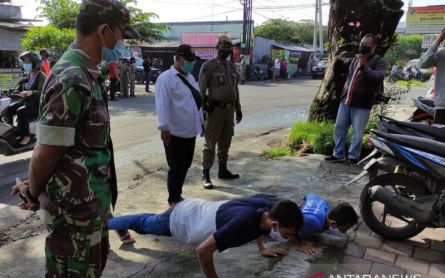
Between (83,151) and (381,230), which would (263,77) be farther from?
(83,151)

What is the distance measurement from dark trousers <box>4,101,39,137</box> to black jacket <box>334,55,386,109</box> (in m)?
4.85

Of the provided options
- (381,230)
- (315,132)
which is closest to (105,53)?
(381,230)

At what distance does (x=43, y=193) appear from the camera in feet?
6.46

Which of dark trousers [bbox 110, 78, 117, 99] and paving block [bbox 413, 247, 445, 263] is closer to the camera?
paving block [bbox 413, 247, 445, 263]

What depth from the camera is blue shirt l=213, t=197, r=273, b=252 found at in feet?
8.97

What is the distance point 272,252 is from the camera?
3.52 meters

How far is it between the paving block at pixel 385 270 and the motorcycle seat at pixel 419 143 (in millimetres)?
1007

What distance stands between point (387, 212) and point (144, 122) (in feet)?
26.5

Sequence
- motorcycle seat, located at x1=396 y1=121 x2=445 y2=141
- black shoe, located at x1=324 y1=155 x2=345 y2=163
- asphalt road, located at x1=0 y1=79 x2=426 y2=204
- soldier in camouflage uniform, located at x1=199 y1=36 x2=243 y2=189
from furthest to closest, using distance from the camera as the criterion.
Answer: asphalt road, located at x1=0 y1=79 x2=426 y2=204
black shoe, located at x1=324 y1=155 x2=345 y2=163
soldier in camouflage uniform, located at x1=199 y1=36 x2=243 y2=189
motorcycle seat, located at x1=396 y1=121 x2=445 y2=141

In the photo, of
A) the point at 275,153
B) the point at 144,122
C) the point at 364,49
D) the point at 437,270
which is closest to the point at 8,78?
the point at 144,122

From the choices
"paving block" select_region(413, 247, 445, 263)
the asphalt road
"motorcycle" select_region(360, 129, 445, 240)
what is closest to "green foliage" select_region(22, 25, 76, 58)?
the asphalt road

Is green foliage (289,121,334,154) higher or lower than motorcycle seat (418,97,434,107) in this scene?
lower

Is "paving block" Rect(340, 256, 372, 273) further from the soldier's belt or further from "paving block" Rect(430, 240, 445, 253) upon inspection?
the soldier's belt

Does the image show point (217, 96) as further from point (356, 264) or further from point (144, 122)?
point (144, 122)
